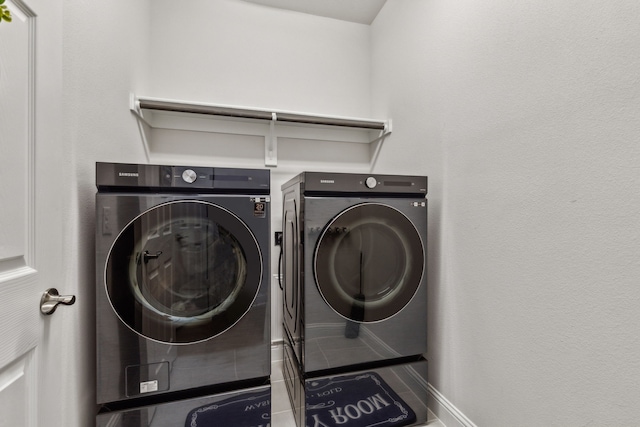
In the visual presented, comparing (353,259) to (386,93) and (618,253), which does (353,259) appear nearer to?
(618,253)

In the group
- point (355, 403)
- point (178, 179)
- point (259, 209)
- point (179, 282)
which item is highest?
point (178, 179)

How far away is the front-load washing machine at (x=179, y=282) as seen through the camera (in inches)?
43.3

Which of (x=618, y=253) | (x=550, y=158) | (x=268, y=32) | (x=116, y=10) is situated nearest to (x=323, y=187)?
(x=550, y=158)

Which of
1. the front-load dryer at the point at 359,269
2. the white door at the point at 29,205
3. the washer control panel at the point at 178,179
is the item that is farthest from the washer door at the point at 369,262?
the white door at the point at 29,205

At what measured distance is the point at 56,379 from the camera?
2.81ft

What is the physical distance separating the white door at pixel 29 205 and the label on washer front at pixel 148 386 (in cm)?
28

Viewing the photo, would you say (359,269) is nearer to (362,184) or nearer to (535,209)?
(362,184)

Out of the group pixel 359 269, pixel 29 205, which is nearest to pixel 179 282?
pixel 29 205

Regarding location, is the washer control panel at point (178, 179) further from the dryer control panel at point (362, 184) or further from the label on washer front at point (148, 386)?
the label on washer front at point (148, 386)

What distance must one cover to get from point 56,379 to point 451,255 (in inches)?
64.1

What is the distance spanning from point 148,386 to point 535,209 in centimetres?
166

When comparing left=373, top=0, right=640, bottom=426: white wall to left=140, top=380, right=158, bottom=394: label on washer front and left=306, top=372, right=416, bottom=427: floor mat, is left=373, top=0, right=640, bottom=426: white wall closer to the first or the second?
left=306, top=372, right=416, bottom=427: floor mat

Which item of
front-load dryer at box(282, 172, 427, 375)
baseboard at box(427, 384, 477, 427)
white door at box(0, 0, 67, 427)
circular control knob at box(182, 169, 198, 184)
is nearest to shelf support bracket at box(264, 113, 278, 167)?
front-load dryer at box(282, 172, 427, 375)

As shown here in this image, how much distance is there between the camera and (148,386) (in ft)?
3.73
